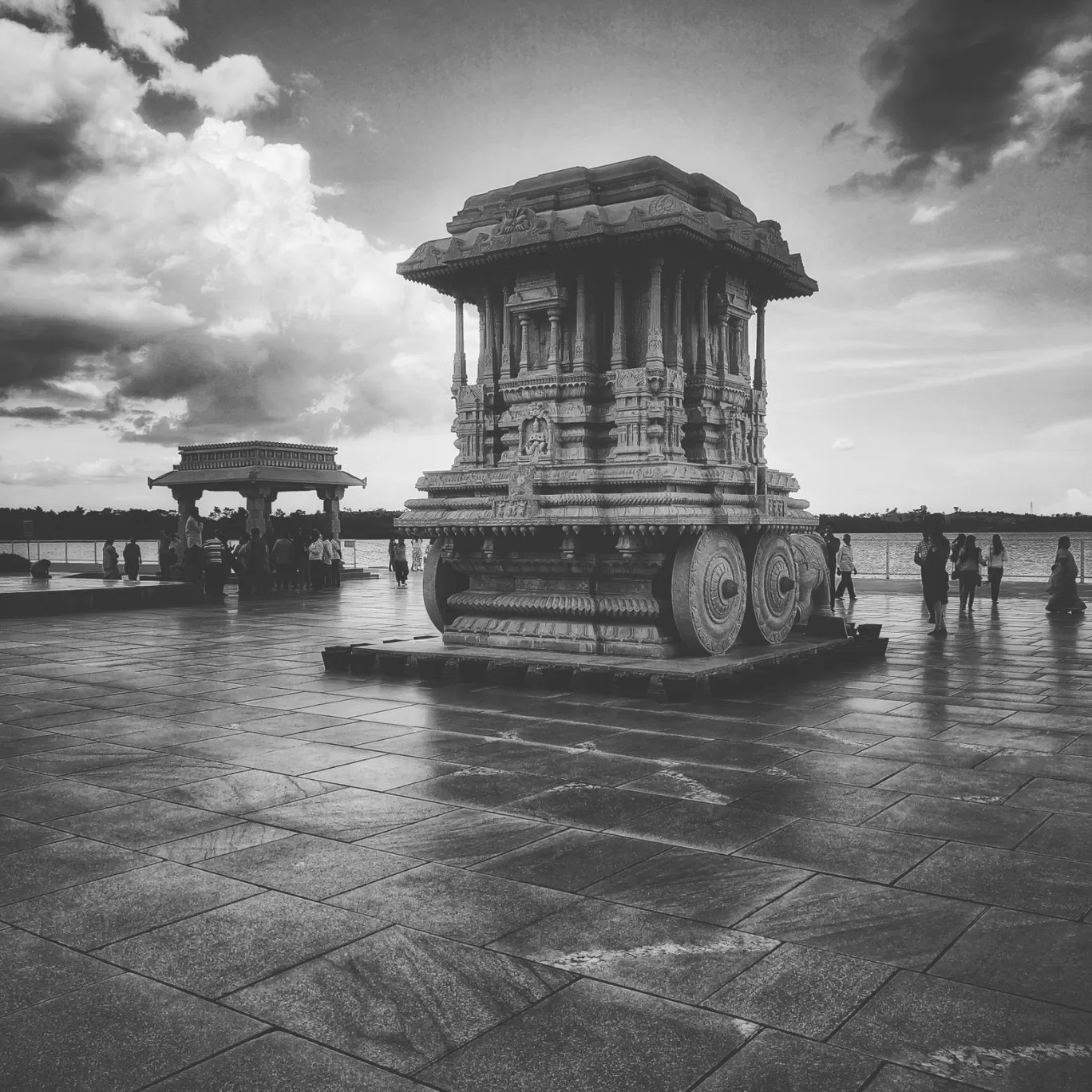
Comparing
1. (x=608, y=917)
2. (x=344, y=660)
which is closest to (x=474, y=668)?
(x=344, y=660)

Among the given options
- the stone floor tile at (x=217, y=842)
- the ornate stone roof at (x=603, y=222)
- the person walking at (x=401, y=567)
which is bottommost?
the stone floor tile at (x=217, y=842)

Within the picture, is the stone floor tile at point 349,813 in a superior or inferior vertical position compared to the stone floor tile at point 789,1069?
superior

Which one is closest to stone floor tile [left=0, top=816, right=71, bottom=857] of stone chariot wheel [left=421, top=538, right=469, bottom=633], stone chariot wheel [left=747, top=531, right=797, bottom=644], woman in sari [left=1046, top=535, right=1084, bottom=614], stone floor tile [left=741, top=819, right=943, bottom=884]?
stone floor tile [left=741, top=819, right=943, bottom=884]

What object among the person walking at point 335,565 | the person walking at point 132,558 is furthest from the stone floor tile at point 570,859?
the person walking at point 132,558

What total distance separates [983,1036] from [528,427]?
8.90 m

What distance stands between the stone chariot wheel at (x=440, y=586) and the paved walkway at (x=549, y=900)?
3315mm

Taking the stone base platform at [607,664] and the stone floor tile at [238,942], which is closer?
the stone floor tile at [238,942]

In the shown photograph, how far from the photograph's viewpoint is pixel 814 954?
3723mm

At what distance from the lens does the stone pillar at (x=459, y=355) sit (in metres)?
12.2

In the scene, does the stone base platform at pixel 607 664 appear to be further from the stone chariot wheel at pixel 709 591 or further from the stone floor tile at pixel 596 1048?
the stone floor tile at pixel 596 1048

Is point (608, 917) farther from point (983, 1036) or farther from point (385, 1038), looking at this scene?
point (983, 1036)

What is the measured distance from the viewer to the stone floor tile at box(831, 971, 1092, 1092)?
9.58 ft

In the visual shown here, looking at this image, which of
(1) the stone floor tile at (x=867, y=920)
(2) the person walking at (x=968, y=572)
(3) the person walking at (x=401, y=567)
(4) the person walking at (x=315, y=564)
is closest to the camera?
(1) the stone floor tile at (x=867, y=920)

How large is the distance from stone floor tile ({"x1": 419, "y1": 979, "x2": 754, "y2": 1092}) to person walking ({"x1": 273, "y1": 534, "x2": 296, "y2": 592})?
955 inches
